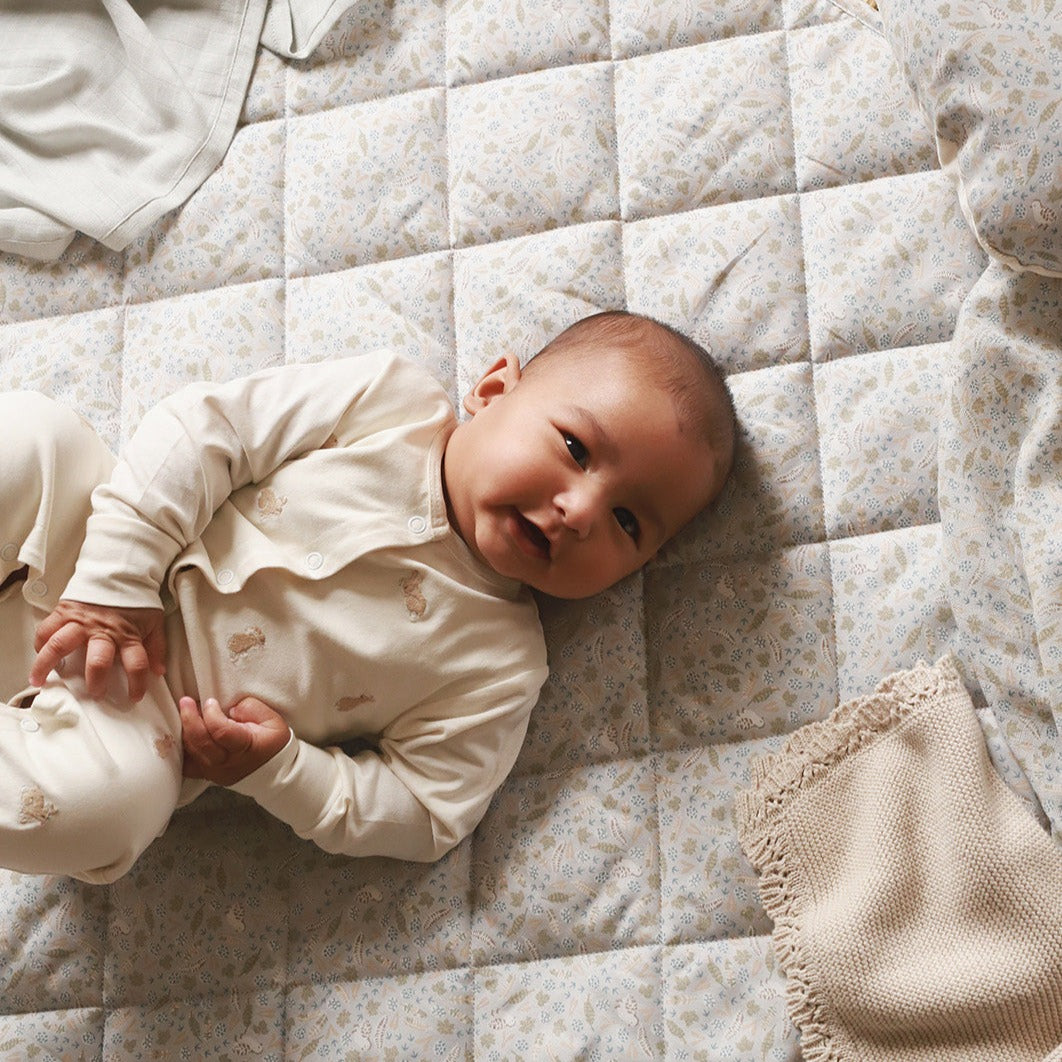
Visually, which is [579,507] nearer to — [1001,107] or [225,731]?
[225,731]

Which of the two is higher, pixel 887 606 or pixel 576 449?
pixel 576 449

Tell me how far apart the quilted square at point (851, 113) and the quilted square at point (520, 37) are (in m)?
0.22

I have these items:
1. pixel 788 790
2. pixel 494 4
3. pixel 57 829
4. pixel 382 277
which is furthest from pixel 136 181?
pixel 788 790

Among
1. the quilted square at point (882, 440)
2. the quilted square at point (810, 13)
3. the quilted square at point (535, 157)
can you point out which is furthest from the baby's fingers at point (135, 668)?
the quilted square at point (810, 13)

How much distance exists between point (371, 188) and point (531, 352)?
0.87 ft

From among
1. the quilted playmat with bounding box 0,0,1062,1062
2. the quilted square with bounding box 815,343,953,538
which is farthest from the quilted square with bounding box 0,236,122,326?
the quilted square with bounding box 815,343,953,538

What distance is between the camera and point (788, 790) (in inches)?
46.4

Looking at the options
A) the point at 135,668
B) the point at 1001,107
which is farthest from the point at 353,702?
the point at 1001,107

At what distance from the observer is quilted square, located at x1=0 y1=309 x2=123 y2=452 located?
4.56 feet

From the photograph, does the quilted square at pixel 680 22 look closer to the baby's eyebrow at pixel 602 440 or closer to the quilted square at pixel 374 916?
the baby's eyebrow at pixel 602 440

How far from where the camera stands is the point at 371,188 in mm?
1395

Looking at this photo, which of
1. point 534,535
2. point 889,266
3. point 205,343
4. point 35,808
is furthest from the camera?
point 205,343

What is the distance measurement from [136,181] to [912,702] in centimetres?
101

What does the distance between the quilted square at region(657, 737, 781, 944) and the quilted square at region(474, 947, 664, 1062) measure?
53 mm
